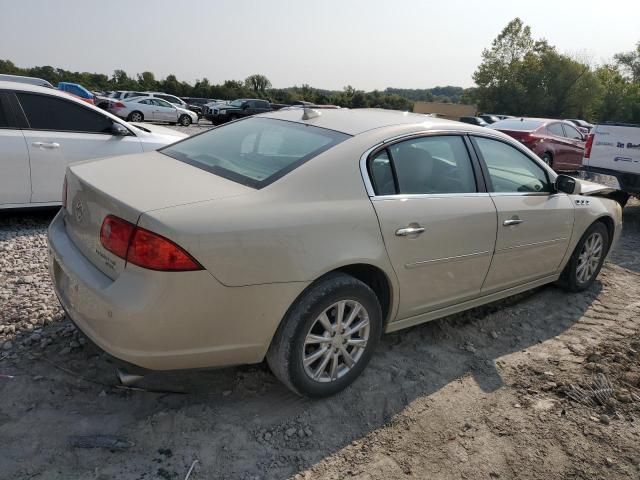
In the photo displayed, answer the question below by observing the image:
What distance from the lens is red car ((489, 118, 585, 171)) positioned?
38.8 ft

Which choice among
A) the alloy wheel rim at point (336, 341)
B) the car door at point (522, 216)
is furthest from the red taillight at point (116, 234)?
the car door at point (522, 216)

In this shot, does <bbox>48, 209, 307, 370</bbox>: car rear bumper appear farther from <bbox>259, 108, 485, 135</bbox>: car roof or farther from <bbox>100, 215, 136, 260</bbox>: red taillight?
<bbox>259, 108, 485, 135</bbox>: car roof

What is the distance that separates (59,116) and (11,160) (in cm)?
73

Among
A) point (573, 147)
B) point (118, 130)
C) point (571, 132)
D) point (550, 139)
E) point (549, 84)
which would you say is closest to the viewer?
point (118, 130)

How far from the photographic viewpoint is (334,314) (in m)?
2.74

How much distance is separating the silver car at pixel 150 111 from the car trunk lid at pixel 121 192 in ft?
77.1

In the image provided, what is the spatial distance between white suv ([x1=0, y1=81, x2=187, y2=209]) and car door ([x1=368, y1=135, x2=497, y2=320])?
4.01 meters

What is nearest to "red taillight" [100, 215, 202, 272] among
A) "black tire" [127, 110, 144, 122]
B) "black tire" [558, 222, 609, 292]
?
"black tire" [558, 222, 609, 292]

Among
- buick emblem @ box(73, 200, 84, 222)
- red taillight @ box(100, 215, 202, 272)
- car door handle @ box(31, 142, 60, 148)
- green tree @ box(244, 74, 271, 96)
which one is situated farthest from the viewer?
green tree @ box(244, 74, 271, 96)

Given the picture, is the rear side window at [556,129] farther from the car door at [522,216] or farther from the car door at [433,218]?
the car door at [433,218]

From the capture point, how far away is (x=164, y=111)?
26.0m

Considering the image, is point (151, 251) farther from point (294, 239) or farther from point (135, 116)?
point (135, 116)

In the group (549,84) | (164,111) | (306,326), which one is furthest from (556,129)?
(549,84)

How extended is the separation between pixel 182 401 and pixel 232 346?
60cm
